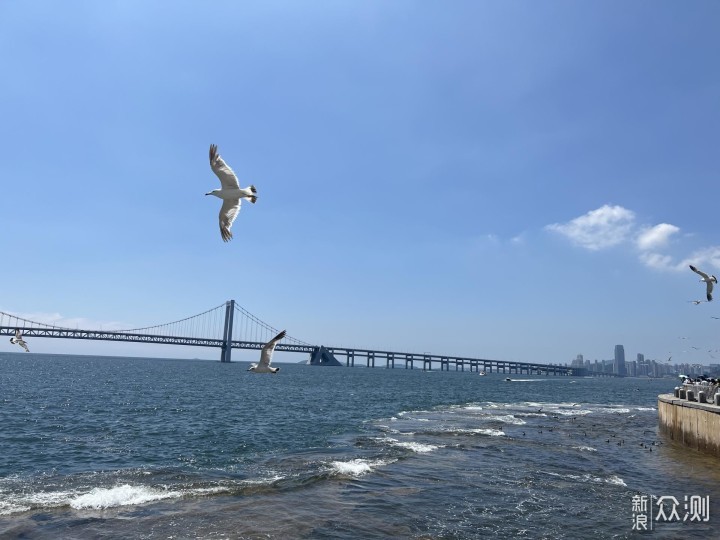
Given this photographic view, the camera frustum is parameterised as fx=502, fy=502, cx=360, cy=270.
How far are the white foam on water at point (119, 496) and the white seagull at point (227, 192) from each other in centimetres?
915

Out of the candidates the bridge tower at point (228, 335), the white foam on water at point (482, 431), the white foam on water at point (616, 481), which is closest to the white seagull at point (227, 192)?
the white foam on water at point (616, 481)

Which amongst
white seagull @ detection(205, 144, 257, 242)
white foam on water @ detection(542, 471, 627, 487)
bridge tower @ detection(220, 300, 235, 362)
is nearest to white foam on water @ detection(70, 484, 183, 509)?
white seagull @ detection(205, 144, 257, 242)

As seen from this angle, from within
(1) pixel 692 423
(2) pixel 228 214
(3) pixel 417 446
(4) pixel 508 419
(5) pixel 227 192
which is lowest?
(4) pixel 508 419

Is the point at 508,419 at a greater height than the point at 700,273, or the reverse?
the point at 700,273

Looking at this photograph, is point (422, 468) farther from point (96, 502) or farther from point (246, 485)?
point (96, 502)

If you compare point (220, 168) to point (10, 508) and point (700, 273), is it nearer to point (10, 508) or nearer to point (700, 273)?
point (10, 508)

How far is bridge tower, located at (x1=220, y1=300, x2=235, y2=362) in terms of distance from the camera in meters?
177

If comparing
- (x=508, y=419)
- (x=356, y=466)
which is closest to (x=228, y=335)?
(x=508, y=419)

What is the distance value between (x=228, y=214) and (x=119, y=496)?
991 cm

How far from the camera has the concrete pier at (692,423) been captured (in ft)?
74.1

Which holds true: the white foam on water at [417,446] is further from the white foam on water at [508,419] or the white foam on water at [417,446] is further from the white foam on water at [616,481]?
the white foam on water at [508,419]

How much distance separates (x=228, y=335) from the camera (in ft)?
594

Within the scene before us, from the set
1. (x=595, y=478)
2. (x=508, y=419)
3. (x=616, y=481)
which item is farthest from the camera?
(x=508, y=419)

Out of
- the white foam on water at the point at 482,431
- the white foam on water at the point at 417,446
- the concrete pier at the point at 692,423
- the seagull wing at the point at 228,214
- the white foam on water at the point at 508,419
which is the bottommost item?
the white foam on water at the point at 508,419
